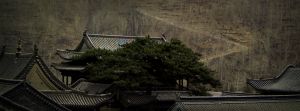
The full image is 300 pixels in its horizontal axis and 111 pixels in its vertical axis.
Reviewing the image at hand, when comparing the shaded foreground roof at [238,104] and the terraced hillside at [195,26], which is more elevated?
the terraced hillside at [195,26]

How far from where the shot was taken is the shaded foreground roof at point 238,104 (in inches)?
496

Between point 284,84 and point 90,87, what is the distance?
6.15 meters

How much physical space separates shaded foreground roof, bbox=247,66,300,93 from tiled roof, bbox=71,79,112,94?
501 cm

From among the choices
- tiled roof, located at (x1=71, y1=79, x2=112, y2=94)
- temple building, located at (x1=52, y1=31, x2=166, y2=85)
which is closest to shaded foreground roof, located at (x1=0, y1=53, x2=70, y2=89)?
tiled roof, located at (x1=71, y1=79, x2=112, y2=94)

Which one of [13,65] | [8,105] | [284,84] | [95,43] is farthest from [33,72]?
[284,84]

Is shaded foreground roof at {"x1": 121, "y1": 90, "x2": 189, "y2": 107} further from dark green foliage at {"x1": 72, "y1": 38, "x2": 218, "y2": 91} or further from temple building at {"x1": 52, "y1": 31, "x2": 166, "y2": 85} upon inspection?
temple building at {"x1": 52, "y1": 31, "x2": 166, "y2": 85}

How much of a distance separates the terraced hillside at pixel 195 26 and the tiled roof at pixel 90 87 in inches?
413

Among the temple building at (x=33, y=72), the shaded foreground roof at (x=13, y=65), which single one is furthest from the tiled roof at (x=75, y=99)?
the shaded foreground roof at (x=13, y=65)

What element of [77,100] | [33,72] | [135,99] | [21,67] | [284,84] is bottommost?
[135,99]

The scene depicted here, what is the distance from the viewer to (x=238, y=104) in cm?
1291

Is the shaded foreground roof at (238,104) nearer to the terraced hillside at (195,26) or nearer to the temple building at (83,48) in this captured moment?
the temple building at (83,48)

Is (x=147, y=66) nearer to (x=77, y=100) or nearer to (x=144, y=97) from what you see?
(x=144, y=97)

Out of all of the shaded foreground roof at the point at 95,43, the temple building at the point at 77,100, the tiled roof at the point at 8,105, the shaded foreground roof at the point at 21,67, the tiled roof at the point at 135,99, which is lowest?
the tiled roof at the point at 135,99

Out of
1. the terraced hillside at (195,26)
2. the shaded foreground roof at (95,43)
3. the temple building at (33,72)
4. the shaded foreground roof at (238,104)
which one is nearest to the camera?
the shaded foreground roof at (238,104)
